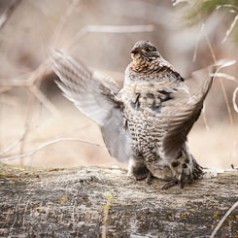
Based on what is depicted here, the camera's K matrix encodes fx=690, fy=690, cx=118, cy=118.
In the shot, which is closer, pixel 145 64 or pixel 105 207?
pixel 105 207

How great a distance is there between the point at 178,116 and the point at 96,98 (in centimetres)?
57

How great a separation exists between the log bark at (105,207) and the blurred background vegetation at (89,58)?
2633mm

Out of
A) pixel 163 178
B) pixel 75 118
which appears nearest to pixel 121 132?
pixel 163 178

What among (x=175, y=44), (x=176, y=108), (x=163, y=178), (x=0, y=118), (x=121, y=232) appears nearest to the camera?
(x=121, y=232)

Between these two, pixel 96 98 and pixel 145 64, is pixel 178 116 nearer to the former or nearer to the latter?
pixel 145 64

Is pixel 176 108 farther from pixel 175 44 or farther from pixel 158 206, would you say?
pixel 175 44

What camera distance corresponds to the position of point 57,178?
133 inches

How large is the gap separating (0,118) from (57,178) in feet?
13.9

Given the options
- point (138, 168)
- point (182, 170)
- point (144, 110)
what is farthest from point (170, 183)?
point (144, 110)

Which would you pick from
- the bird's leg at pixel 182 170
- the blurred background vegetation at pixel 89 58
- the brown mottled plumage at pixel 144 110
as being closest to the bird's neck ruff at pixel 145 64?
the brown mottled plumage at pixel 144 110

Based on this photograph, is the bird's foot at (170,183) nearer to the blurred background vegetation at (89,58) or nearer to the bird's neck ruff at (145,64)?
the bird's neck ruff at (145,64)

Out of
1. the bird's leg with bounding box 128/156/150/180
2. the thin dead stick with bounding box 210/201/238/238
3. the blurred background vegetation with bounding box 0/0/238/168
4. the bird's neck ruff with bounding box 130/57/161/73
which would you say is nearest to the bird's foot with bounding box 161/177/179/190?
the bird's leg with bounding box 128/156/150/180

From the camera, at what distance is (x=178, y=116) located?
3168 mm

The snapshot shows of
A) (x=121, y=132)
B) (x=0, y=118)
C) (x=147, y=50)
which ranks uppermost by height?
(x=147, y=50)
